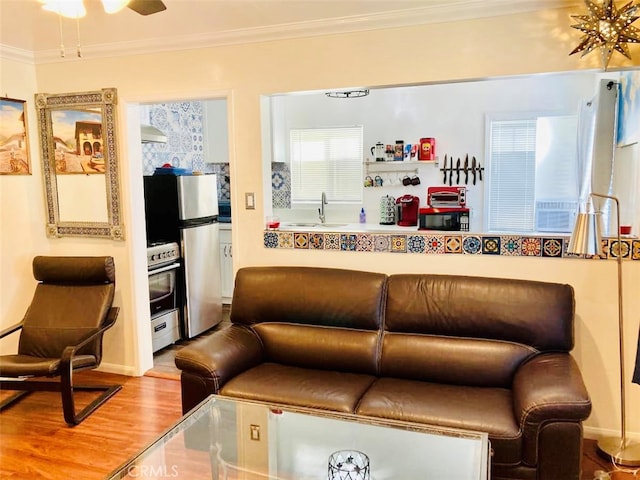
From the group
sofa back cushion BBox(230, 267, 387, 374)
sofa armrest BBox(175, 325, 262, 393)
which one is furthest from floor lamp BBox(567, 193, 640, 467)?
sofa armrest BBox(175, 325, 262, 393)

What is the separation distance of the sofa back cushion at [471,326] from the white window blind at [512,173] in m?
2.60

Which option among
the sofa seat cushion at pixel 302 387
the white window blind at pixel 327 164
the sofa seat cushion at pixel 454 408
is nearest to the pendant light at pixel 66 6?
the sofa seat cushion at pixel 302 387

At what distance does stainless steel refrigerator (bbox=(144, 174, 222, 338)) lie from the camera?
454cm

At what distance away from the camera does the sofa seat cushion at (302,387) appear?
98.3 inches

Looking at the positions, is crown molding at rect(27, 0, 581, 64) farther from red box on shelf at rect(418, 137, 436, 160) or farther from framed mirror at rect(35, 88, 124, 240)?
red box on shelf at rect(418, 137, 436, 160)

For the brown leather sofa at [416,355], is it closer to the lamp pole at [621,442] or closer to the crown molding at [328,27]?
the lamp pole at [621,442]

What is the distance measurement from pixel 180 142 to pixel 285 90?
8.88ft

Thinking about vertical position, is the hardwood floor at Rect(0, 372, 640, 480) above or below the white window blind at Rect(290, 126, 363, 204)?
below

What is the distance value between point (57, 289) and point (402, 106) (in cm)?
376

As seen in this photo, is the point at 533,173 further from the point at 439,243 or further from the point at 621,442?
the point at 621,442

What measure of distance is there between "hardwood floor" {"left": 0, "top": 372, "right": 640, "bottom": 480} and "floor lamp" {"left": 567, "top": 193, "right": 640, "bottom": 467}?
3.2 inches

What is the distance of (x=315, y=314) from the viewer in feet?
9.98

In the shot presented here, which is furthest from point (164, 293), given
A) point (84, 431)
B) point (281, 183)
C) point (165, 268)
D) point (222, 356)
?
point (281, 183)

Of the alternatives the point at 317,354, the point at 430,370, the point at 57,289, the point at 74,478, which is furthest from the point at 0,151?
the point at 430,370
